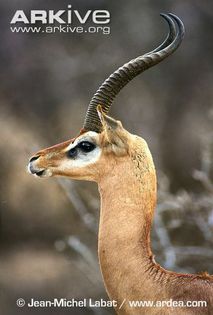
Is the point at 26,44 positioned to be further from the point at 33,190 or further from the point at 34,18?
the point at 33,190

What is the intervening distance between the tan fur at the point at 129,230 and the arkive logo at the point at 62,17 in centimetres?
109

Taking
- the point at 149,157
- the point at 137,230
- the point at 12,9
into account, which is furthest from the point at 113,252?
the point at 12,9

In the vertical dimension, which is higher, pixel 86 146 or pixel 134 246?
pixel 86 146

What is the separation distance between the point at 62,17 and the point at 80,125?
2.46 feet

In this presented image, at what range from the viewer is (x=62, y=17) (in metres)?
5.13

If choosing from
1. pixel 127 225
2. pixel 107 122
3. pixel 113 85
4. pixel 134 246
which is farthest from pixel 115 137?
pixel 134 246

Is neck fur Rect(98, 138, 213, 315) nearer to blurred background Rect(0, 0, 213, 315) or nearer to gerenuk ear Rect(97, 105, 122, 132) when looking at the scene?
gerenuk ear Rect(97, 105, 122, 132)

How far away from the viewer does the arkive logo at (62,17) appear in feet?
16.8

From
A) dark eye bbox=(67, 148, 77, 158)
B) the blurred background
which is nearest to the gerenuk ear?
dark eye bbox=(67, 148, 77, 158)

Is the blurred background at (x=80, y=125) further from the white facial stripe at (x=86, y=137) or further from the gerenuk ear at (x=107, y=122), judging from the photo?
the gerenuk ear at (x=107, y=122)

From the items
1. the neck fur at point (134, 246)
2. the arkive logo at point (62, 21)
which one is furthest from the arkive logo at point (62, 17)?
the neck fur at point (134, 246)

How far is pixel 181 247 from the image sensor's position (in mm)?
5285

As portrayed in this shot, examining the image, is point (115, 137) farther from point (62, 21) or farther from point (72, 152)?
→ point (62, 21)

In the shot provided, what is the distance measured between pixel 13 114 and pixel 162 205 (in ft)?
4.05
